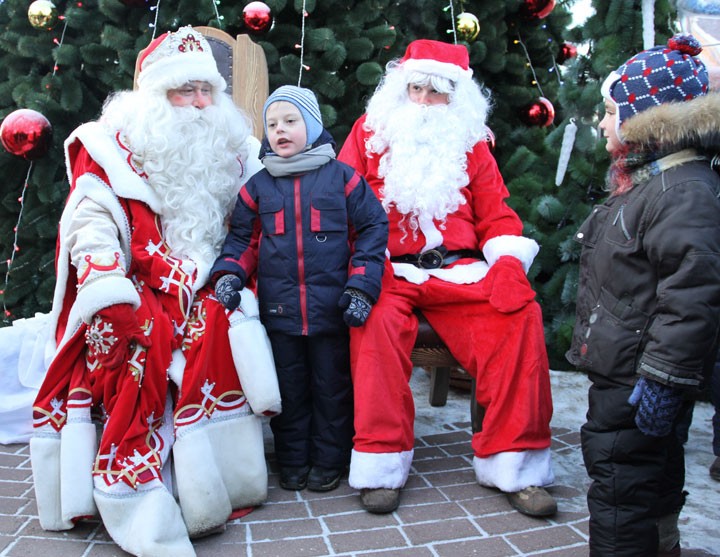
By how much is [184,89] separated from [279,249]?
34.4 inches

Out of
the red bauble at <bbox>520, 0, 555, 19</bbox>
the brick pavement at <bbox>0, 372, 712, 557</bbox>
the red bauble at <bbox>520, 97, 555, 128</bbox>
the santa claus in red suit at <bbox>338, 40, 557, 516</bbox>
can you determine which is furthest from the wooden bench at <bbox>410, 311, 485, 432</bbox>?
the red bauble at <bbox>520, 0, 555, 19</bbox>

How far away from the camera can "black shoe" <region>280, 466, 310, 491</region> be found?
10.3 feet

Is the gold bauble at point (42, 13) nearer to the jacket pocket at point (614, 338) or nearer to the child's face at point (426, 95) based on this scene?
the child's face at point (426, 95)

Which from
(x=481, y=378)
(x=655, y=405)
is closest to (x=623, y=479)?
(x=655, y=405)

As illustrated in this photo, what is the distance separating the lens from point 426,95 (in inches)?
141

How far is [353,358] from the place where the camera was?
307 cm

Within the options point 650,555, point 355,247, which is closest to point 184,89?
point 355,247

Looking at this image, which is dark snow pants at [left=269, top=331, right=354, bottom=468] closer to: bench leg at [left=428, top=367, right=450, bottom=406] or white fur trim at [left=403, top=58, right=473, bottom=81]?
bench leg at [left=428, top=367, right=450, bottom=406]

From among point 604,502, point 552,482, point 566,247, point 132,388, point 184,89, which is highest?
point 184,89

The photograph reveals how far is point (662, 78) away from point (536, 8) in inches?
116

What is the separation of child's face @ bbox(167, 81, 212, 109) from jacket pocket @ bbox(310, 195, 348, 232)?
28.6 inches

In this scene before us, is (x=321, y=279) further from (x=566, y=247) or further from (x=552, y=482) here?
(x=566, y=247)

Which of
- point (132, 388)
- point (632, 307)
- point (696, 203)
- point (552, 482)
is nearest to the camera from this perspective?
point (696, 203)

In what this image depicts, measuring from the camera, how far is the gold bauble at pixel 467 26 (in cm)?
453
